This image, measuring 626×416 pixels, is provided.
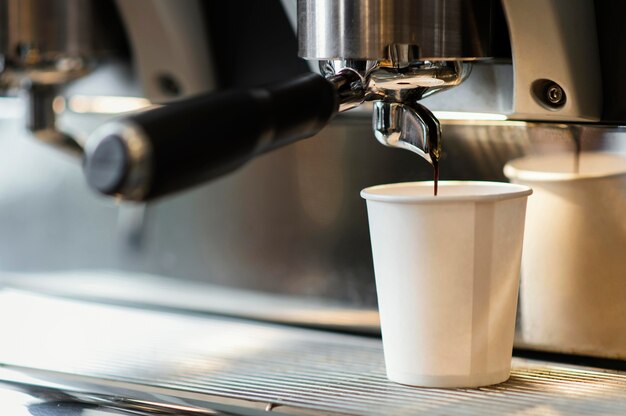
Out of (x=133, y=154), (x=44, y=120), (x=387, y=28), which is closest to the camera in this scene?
(x=133, y=154)

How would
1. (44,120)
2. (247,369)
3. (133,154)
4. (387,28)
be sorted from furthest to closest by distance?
1. (44,120)
2. (247,369)
3. (387,28)
4. (133,154)

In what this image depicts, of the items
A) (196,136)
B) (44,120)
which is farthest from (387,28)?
(44,120)

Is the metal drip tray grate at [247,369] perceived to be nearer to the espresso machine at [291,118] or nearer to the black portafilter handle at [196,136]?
the espresso machine at [291,118]

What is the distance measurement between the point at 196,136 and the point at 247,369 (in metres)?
0.27

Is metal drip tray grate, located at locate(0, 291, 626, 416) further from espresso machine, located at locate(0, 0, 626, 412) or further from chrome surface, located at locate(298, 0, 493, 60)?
chrome surface, located at locate(298, 0, 493, 60)

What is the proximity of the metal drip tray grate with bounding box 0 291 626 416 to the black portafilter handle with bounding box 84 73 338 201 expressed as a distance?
17 cm

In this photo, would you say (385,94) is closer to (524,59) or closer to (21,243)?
(524,59)

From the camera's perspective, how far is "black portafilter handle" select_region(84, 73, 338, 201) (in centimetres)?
36

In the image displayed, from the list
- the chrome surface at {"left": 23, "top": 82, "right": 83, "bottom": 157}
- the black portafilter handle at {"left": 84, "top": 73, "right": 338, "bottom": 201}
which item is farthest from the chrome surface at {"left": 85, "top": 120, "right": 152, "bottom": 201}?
the chrome surface at {"left": 23, "top": 82, "right": 83, "bottom": 157}

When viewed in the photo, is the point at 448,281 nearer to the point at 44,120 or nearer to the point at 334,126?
the point at 334,126

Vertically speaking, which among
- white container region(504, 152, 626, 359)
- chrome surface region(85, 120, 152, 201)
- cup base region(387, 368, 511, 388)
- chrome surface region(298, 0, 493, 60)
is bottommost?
cup base region(387, 368, 511, 388)

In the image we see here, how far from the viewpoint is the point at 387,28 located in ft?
1.71

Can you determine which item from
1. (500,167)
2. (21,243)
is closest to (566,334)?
(500,167)

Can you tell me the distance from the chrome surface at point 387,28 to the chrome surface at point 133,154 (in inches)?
7.3
